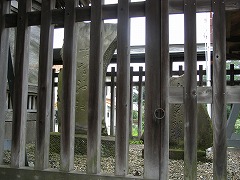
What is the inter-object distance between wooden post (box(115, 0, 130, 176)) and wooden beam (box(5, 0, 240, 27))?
0.07m

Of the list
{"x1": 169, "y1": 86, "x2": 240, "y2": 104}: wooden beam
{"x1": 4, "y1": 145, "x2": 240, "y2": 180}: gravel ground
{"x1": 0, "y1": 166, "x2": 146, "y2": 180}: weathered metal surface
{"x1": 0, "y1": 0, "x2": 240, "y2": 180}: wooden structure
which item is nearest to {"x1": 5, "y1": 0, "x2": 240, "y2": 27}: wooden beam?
{"x1": 0, "y1": 0, "x2": 240, "y2": 180}: wooden structure

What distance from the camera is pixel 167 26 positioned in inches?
86.9

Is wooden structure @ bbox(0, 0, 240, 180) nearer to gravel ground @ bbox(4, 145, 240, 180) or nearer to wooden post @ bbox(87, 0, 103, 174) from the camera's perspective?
wooden post @ bbox(87, 0, 103, 174)

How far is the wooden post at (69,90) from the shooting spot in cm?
238

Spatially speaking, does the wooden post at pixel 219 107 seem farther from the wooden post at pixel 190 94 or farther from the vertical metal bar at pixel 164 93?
the vertical metal bar at pixel 164 93

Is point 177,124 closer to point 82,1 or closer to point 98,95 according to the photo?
point 98,95

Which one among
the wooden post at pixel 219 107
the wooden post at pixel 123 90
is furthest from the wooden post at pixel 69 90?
the wooden post at pixel 219 107

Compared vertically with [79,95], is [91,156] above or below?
below

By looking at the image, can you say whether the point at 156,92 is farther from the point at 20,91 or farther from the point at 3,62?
the point at 3,62

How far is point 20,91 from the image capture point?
2.56 metres

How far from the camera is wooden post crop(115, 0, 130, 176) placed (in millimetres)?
2217

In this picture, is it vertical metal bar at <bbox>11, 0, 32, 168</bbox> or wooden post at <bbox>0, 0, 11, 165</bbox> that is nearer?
vertical metal bar at <bbox>11, 0, 32, 168</bbox>

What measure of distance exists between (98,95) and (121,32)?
1.96 feet

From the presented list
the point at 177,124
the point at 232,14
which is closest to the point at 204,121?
the point at 177,124
